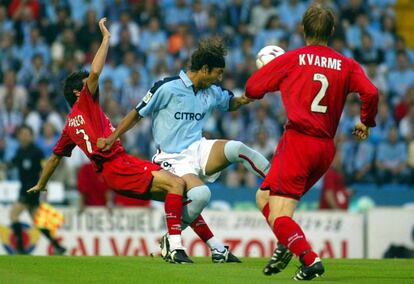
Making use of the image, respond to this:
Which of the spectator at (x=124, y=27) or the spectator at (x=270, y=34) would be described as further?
the spectator at (x=270, y=34)

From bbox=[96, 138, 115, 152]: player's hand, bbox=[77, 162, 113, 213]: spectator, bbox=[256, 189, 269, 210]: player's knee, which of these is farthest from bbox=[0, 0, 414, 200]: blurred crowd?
bbox=[256, 189, 269, 210]: player's knee

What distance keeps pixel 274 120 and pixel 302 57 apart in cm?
1256

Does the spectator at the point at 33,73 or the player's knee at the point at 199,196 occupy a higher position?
the spectator at the point at 33,73

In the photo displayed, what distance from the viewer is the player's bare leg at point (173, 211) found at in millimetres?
11344

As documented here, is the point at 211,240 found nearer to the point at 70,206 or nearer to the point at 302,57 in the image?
the point at 302,57

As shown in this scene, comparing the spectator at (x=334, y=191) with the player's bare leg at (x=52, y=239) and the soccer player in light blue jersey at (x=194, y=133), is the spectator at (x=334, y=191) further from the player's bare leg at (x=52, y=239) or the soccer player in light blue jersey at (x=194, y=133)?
the soccer player in light blue jersey at (x=194, y=133)

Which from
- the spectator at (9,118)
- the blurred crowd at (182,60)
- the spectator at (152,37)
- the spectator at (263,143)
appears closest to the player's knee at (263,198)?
the blurred crowd at (182,60)

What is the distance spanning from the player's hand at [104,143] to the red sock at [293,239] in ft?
7.97

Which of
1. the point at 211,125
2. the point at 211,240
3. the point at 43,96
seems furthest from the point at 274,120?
the point at 211,240

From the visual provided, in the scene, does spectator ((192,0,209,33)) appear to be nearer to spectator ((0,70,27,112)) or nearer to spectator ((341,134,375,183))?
spectator ((0,70,27,112))

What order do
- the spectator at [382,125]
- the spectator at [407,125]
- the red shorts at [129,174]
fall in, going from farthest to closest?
1. the spectator at [407,125]
2. the spectator at [382,125]
3. the red shorts at [129,174]

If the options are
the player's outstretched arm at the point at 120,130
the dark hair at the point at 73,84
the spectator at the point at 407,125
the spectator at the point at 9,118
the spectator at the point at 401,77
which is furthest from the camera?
the spectator at the point at 401,77

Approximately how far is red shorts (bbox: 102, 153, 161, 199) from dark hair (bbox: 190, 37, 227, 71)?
1086 millimetres

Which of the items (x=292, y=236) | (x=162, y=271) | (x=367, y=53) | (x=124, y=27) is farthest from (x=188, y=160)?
(x=367, y=53)
